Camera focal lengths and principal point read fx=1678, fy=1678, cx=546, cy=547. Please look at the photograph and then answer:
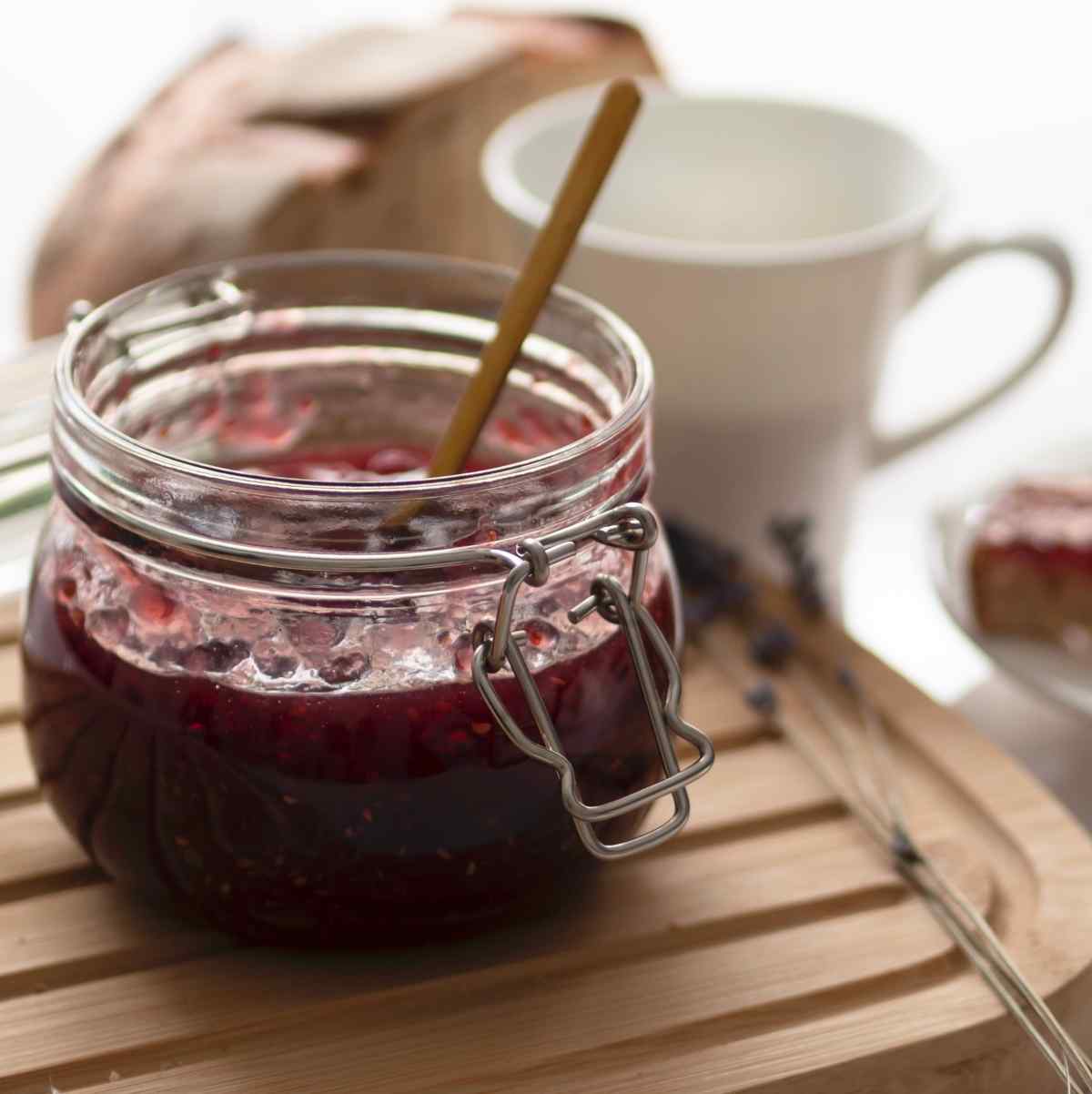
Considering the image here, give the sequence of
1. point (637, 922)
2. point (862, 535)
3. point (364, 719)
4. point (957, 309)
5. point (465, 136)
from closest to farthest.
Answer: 1. point (364, 719)
2. point (637, 922)
3. point (862, 535)
4. point (465, 136)
5. point (957, 309)

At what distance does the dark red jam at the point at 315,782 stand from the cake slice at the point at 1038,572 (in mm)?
372

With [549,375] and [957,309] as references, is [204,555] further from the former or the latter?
[957,309]

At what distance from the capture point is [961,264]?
3.72ft

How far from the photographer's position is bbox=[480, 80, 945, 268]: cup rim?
1032 millimetres

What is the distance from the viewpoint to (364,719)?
656 millimetres

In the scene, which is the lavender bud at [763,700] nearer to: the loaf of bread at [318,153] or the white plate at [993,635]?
the white plate at [993,635]

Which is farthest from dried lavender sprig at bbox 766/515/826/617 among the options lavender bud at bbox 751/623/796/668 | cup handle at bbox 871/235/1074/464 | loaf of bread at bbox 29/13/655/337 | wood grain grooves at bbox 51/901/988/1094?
loaf of bread at bbox 29/13/655/337

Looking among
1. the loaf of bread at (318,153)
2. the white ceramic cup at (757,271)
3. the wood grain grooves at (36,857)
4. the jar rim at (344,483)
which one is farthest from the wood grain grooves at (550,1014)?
the loaf of bread at (318,153)

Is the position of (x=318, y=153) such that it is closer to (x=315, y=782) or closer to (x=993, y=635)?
(x=993, y=635)

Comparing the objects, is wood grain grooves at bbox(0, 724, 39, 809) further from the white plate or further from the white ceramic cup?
the white plate

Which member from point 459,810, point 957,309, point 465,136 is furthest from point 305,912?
point 957,309

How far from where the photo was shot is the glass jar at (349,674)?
0.65 metres

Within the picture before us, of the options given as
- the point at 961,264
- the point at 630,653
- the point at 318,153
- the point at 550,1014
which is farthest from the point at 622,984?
the point at 318,153

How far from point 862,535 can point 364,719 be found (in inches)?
29.7
